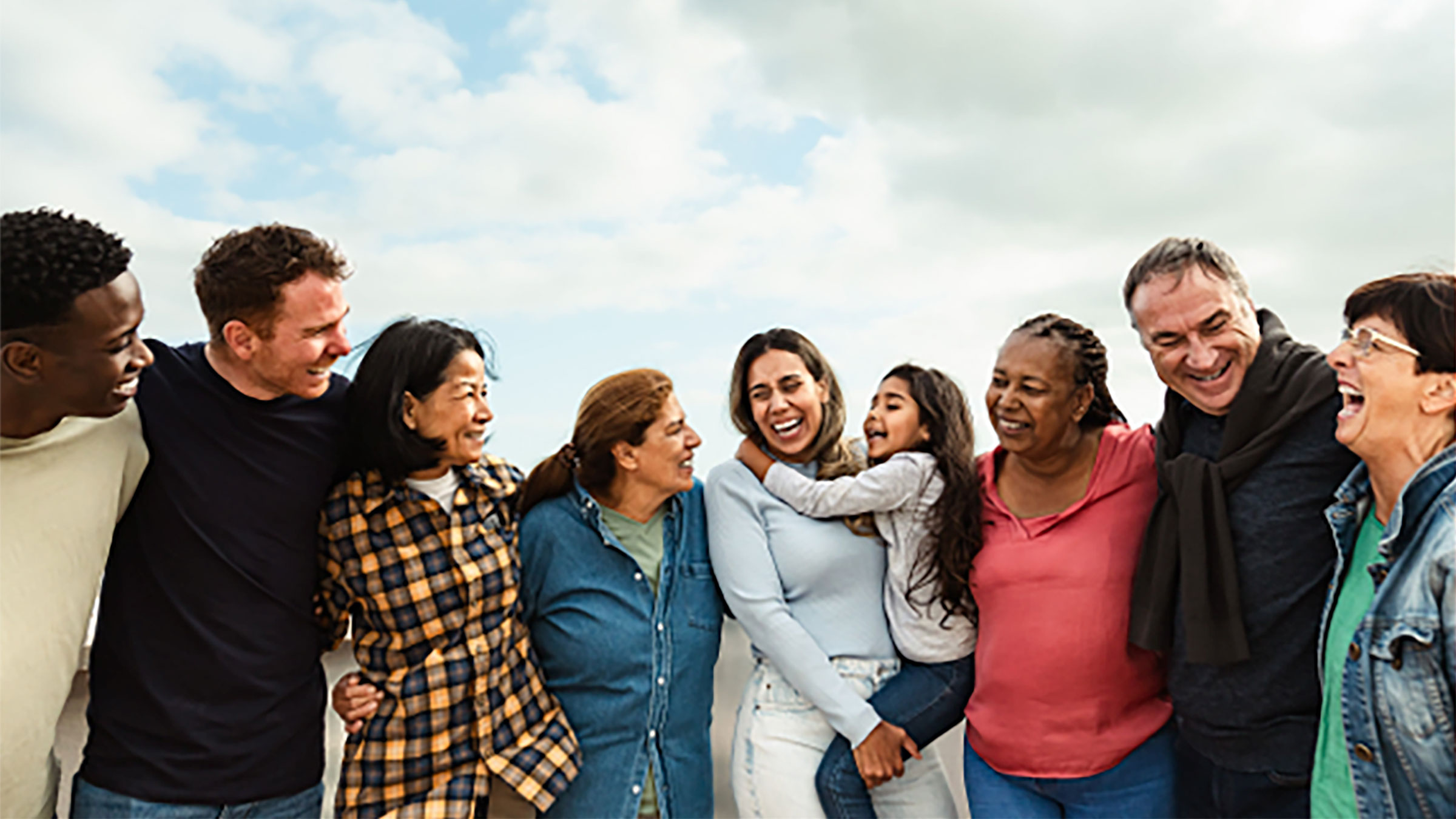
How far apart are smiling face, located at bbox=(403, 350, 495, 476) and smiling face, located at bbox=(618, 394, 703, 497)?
478 mm

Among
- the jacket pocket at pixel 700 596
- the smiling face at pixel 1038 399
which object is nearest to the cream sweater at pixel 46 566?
the jacket pocket at pixel 700 596

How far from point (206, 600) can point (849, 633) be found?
70.7 inches

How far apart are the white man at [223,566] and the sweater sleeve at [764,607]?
1193mm

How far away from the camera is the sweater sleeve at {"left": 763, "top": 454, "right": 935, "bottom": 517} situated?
9.66 ft

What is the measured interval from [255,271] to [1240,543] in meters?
2.69

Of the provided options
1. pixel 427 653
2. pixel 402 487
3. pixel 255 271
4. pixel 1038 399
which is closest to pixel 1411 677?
pixel 1038 399

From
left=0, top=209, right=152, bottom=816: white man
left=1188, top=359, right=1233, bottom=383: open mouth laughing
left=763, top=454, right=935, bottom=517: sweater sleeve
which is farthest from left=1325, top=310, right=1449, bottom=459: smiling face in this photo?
left=0, top=209, right=152, bottom=816: white man

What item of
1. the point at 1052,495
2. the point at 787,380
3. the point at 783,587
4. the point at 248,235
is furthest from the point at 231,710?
the point at 1052,495

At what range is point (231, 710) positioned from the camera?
8.38 feet

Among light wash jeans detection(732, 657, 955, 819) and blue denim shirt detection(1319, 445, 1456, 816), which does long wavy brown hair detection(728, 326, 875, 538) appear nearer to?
light wash jeans detection(732, 657, 955, 819)

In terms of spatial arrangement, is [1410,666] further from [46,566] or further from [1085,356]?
[46,566]

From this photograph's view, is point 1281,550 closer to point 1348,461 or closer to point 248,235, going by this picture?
Result: point 1348,461

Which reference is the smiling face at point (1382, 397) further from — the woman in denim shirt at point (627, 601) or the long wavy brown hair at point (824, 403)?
the woman in denim shirt at point (627, 601)

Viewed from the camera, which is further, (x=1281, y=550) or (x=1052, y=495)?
(x=1052, y=495)
